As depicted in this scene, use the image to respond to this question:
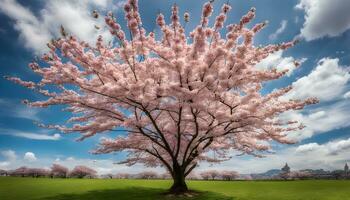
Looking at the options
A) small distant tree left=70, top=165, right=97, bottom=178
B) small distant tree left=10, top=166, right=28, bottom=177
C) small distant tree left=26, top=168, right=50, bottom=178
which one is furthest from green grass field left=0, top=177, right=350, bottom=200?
small distant tree left=70, top=165, right=97, bottom=178

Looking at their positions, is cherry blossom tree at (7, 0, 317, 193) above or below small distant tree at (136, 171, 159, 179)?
above

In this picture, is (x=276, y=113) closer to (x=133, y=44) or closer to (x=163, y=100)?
(x=163, y=100)

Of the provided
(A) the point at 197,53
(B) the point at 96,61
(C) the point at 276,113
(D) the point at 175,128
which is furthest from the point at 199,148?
(B) the point at 96,61

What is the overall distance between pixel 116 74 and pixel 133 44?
2.21 m

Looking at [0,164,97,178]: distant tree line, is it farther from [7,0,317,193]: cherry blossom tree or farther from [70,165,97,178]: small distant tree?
[7,0,317,193]: cherry blossom tree

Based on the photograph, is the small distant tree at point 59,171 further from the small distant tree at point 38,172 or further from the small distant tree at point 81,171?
the small distant tree at point 81,171

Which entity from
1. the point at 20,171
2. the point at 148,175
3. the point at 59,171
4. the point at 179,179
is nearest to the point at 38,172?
the point at 20,171

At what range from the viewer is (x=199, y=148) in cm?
2459

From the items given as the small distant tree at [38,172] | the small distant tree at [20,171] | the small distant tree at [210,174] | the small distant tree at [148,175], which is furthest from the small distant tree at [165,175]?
the small distant tree at [20,171]

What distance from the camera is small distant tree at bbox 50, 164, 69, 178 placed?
2428 inches

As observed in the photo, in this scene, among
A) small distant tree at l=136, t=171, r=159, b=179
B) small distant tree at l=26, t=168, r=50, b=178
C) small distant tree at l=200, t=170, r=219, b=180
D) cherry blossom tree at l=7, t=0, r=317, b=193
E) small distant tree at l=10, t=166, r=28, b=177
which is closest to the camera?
cherry blossom tree at l=7, t=0, r=317, b=193

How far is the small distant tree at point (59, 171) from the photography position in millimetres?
61666

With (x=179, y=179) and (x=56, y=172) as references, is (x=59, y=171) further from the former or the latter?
(x=179, y=179)

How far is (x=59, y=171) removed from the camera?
62844mm
